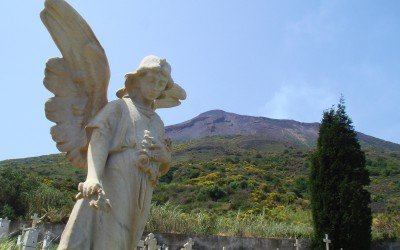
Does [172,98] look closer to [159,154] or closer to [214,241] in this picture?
[159,154]

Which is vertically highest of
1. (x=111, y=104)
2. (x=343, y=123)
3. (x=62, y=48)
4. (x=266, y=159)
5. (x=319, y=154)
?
(x=266, y=159)

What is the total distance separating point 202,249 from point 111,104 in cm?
1376

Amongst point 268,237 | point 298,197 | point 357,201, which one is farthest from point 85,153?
point 298,197

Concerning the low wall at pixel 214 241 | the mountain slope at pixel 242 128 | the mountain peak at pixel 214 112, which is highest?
the mountain peak at pixel 214 112

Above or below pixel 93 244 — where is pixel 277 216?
above

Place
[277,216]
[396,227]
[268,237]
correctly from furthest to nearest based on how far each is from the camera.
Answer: [277,216] < [396,227] < [268,237]

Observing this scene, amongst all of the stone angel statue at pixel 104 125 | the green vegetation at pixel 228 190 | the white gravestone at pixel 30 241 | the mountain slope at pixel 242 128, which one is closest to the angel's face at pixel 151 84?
the stone angel statue at pixel 104 125

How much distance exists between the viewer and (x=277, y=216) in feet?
85.1

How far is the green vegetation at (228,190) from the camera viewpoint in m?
19.7

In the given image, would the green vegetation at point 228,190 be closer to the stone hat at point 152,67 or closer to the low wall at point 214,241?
the low wall at point 214,241

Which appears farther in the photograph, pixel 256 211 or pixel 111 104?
pixel 256 211

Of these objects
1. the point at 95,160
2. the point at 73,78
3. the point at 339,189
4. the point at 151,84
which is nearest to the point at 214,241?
the point at 339,189

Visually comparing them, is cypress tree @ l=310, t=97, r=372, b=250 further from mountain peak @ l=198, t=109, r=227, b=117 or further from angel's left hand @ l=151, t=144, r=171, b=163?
mountain peak @ l=198, t=109, r=227, b=117

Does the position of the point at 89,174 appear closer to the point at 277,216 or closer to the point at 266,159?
the point at 277,216
